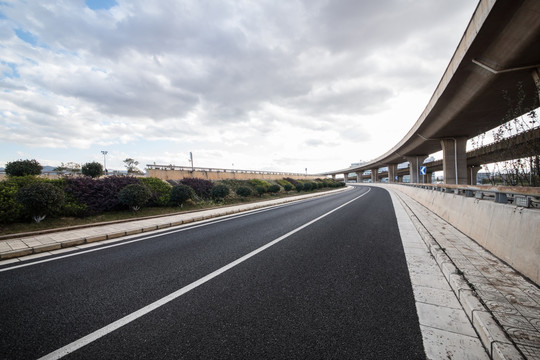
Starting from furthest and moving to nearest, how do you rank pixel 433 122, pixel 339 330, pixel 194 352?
pixel 433 122 < pixel 339 330 < pixel 194 352

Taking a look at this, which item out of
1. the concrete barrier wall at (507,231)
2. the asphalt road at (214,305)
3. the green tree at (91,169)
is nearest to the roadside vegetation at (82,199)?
the asphalt road at (214,305)

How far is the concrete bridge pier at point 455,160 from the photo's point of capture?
24.9 metres

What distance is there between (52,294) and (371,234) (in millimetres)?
7482

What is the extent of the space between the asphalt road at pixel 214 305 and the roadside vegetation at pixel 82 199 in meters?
4.72

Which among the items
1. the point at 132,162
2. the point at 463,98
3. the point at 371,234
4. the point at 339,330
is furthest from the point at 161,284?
the point at 132,162

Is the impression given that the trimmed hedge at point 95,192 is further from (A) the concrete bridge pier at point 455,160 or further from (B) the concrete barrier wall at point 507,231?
(A) the concrete bridge pier at point 455,160

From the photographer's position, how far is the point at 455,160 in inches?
1011

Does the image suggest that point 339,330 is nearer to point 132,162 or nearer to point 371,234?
point 371,234

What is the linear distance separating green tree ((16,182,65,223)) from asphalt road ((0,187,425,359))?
457 centimetres

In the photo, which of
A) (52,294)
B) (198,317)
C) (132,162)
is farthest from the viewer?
(132,162)

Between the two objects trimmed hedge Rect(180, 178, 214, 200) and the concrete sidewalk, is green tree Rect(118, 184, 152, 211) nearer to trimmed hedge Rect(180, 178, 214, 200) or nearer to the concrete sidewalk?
trimmed hedge Rect(180, 178, 214, 200)

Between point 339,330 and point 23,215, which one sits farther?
point 23,215

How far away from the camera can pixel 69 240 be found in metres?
6.34

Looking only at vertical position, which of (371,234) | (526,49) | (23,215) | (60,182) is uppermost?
(526,49)
